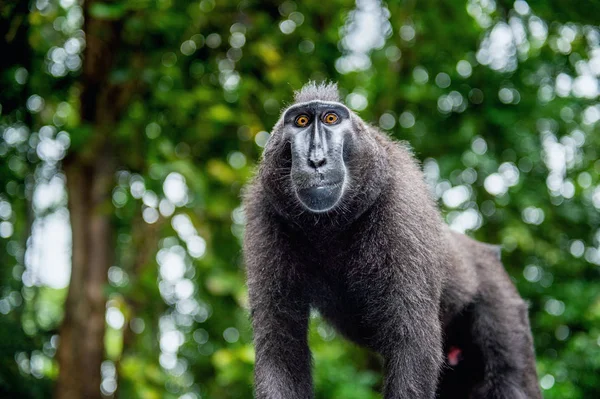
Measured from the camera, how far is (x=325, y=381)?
743 cm

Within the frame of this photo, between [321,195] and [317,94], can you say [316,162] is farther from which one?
[317,94]

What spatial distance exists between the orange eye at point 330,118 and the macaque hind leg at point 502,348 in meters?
2.11

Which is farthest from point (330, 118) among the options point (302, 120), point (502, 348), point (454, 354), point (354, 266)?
point (454, 354)

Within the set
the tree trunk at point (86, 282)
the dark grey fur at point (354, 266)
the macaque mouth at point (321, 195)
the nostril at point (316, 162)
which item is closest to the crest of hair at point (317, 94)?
the dark grey fur at point (354, 266)

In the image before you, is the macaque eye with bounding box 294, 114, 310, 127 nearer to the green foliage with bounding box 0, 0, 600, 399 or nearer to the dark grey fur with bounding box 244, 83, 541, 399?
the dark grey fur with bounding box 244, 83, 541, 399

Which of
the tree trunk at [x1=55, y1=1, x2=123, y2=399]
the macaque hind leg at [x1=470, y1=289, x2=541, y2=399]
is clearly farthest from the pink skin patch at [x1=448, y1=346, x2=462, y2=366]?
the tree trunk at [x1=55, y1=1, x2=123, y2=399]

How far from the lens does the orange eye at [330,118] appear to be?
3.97 meters

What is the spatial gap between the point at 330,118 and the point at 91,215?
224 inches

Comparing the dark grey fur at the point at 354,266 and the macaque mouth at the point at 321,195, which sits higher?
the macaque mouth at the point at 321,195

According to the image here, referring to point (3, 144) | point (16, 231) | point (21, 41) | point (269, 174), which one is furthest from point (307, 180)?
point (16, 231)

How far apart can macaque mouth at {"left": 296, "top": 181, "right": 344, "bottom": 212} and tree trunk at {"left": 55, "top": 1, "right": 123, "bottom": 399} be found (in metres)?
4.68

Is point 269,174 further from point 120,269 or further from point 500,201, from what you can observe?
point 120,269

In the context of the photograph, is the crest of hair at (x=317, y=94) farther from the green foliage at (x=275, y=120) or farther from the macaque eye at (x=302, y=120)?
the green foliage at (x=275, y=120)

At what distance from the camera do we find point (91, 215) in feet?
28.7
